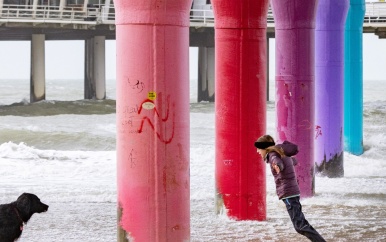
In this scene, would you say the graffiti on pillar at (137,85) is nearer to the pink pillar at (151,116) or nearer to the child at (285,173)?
the pink pillar at (151,116)

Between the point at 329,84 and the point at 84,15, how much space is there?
122 ft

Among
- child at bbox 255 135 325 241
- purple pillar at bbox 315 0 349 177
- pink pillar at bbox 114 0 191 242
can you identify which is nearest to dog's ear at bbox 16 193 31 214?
pink pillar at bbox 114 0 191 242

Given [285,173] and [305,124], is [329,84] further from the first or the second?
[285,173]

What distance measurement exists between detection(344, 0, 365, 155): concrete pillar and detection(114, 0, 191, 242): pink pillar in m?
13.0

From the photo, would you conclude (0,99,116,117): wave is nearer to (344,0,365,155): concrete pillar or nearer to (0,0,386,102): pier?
(0,0,386,102): pier

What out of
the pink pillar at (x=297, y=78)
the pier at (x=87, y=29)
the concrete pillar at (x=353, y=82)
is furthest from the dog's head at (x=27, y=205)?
the pier at (x=87, y=29)

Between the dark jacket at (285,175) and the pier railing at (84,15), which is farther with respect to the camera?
the pier railing at (84,15)

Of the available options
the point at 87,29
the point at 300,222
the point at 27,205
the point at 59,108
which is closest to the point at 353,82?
the point at 300,222

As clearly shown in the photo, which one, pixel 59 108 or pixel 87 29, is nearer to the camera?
pixel 87 29

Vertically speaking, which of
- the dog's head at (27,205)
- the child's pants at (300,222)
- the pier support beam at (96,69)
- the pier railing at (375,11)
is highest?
the pier railing at (375,11)

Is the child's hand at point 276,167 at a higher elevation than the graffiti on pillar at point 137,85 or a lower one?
lower

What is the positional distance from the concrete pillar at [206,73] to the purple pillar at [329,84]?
37750mm

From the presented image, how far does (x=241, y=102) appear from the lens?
12.4 m

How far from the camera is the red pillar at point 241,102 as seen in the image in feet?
40.1
